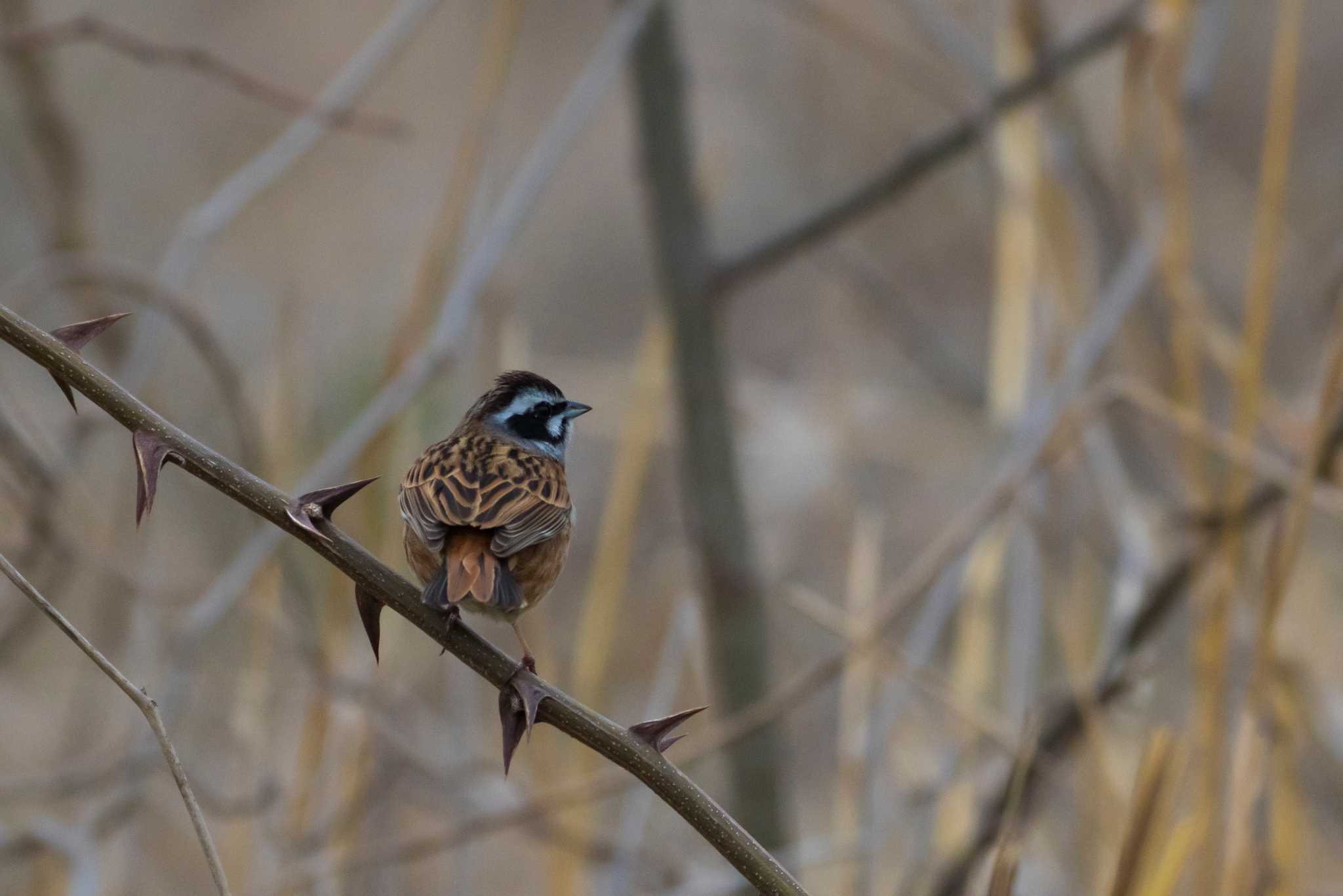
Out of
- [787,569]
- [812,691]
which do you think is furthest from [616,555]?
[787,569]

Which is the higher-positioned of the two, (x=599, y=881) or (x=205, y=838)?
(x=599, y=881)

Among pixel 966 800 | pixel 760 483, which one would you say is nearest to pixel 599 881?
pixel 966 800

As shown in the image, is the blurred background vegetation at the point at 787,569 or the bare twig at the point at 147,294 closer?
the blurred background vegetation at the point at 787,569

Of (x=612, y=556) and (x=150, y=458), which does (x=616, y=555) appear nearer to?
(x=612, y=556)

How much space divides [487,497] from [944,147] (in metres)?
1.55

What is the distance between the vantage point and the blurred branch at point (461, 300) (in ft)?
9.75

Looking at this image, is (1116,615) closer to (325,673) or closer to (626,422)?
(626,422)

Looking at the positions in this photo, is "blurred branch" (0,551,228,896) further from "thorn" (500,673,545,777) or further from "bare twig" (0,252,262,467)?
"bare twig" (0,252,262,467)

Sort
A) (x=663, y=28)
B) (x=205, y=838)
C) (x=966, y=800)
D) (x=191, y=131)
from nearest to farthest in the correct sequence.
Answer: (x=205, y=838), (x=966, y=800), (x=663, y=28), (x=191, y=131)

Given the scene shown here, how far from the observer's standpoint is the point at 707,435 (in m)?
3.92

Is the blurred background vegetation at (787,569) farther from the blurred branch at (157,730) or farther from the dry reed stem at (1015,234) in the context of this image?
the blurred branch at (157,730)

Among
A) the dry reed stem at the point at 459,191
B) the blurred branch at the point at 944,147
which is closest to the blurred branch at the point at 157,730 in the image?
the dry reed stem at the point at 459,191

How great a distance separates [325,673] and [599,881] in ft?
3.97

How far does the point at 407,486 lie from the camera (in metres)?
2.88
